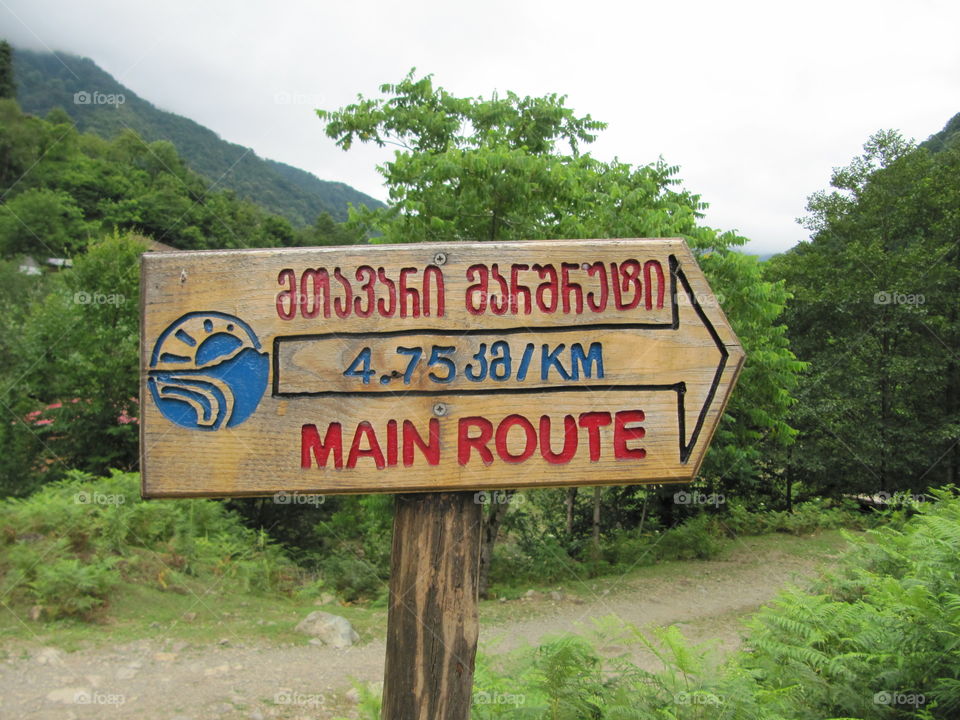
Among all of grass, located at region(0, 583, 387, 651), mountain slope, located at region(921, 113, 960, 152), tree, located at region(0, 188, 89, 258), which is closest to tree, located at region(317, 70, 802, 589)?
grass, located at region(0, 583, 387, 651)

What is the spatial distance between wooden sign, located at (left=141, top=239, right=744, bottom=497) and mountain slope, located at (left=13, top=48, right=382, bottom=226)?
68.1 m

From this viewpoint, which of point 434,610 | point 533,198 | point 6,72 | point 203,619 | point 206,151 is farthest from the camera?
point 206,151

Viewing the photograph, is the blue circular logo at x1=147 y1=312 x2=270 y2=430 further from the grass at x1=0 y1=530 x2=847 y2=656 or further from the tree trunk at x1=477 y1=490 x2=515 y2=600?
the tree trunk at x1=477 y1=490 x2=515 y2=600

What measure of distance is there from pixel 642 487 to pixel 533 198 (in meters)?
6.88

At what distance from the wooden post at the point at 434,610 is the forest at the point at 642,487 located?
3.36ft

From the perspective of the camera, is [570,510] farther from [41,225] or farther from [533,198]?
[41,225]

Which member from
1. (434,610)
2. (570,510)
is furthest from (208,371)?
(570,510)

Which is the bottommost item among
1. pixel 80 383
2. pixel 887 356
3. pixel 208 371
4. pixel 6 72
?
pixel 208 371

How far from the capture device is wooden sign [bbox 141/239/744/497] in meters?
1.70

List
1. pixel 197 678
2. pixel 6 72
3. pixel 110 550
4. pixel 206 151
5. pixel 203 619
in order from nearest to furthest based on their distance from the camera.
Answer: pixel 197 678 < pixel 203 619 < pixel 110 550 < pixel 6 72 < pixel 206 151

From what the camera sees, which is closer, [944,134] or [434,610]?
[434,610]

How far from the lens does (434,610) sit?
5.97 ft

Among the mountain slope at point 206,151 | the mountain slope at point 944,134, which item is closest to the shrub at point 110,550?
the mountain slope at point 944,134

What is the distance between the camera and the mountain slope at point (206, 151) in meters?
77.9
